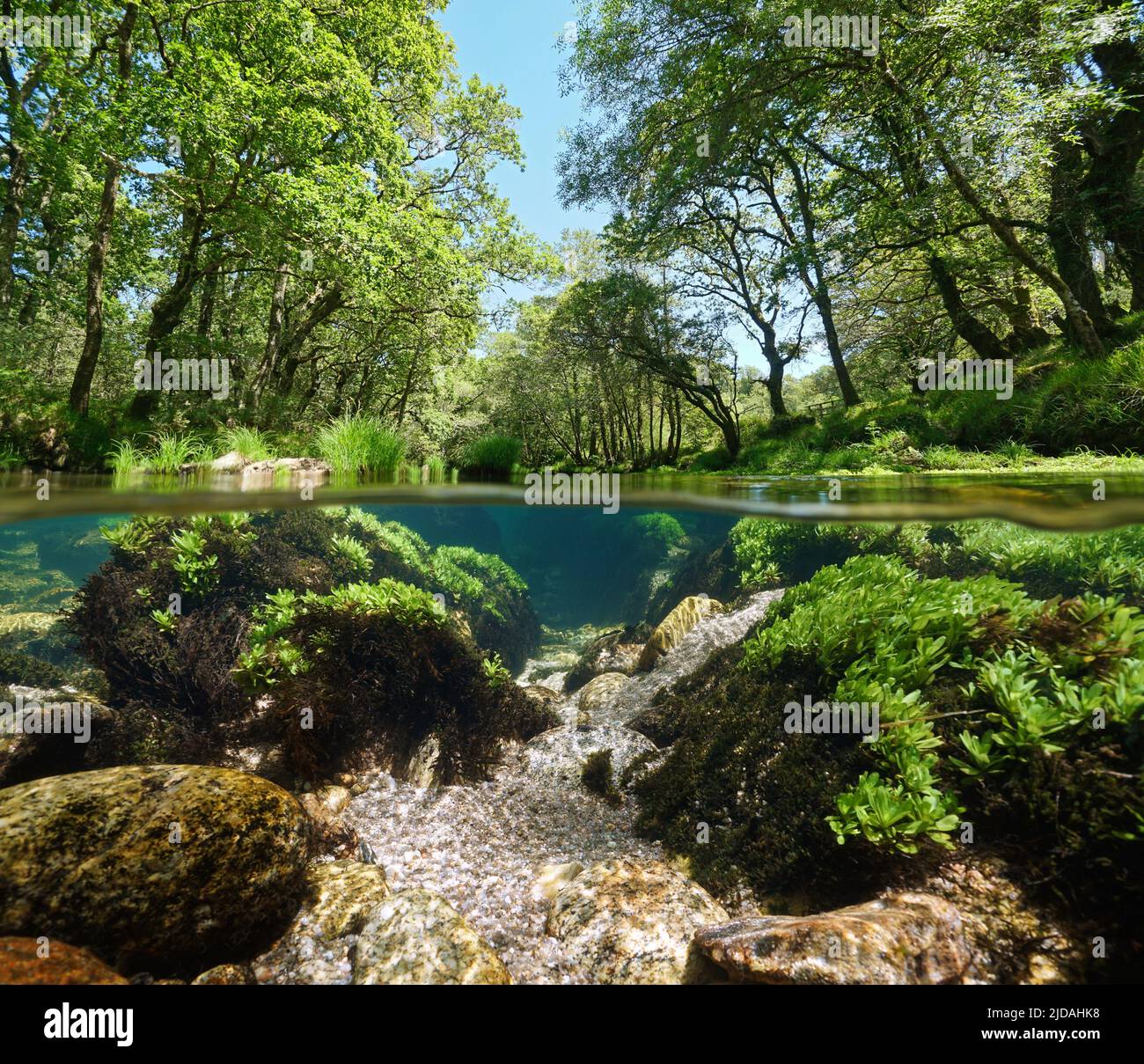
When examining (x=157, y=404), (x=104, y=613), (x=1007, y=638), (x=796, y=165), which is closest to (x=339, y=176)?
(x=157, y=404)

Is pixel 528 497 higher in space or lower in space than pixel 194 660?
higher

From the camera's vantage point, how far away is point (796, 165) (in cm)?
1691

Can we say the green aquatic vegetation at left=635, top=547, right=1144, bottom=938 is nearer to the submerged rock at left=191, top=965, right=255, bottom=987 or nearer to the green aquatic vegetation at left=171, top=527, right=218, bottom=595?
the submerged rock at left=191, top=965, right=255, bottom=987

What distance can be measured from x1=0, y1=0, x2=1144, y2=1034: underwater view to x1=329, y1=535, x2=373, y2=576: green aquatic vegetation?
0.06m

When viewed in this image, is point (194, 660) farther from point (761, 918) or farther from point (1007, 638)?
point (1007, 638)

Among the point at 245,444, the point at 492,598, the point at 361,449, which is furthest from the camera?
the point at 245,444

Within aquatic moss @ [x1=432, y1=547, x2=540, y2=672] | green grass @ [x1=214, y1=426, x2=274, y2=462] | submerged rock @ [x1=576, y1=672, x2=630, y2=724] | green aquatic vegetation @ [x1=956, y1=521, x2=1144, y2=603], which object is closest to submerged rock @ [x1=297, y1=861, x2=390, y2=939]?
submerged rock @ [x1=576, y1=672, x2=630, y2=724]

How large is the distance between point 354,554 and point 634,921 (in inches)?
200

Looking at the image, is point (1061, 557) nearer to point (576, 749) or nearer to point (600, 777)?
point (600, 777)

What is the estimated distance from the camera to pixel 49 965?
8.72 feet

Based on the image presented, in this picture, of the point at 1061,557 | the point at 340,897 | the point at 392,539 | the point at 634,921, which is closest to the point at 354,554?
the point at 392,539

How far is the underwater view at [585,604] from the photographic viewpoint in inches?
115
